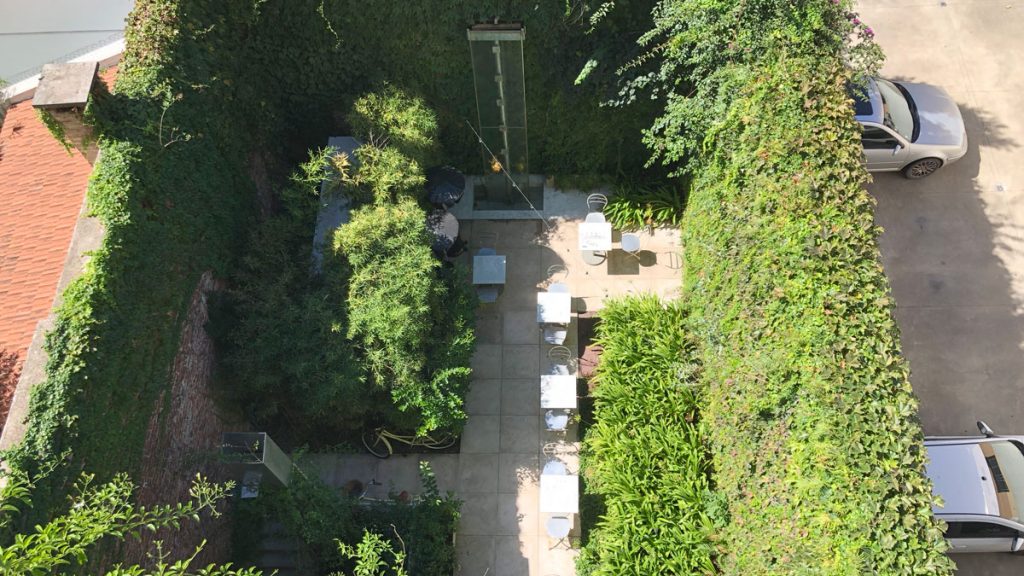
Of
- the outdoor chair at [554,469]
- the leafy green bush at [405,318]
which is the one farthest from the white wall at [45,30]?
the outdoor chair at [554,469]

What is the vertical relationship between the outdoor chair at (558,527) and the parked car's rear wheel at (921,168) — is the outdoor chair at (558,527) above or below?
below

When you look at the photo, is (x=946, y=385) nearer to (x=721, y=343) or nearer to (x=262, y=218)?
(x=721, y=343)

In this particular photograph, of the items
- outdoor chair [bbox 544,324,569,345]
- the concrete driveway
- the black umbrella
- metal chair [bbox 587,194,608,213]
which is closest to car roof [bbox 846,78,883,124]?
the concrete driveway

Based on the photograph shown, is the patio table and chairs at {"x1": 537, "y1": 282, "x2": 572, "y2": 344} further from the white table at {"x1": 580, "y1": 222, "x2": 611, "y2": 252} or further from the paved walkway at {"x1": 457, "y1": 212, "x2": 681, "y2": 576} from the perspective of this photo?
the white table at {"x1": 580, "y1": 222, "x2": 611, "y2": 252}

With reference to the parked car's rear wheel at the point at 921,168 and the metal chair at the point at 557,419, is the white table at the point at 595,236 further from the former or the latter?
the parked car's rear wheel at the point at 921,168

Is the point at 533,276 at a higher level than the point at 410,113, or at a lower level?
lower

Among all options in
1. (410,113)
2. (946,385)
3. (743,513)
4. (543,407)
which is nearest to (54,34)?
(410,113)

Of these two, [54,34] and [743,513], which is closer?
[743,513]
